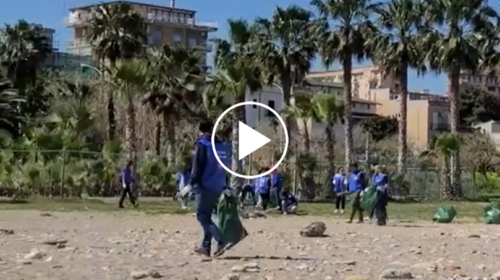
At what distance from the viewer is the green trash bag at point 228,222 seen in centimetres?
1458

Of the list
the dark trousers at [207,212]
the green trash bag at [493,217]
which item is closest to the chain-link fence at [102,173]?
the green trash bag at [493,217]

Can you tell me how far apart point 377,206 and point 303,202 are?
66.8 feet

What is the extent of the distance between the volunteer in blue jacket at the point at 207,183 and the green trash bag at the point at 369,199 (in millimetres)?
12581

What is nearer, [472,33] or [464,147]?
[472,33]

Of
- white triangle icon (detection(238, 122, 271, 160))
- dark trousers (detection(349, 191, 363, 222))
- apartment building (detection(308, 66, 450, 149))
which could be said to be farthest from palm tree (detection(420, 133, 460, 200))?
apartment building (detection(308, 66, 450, 149))

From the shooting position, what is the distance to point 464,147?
7625 cm

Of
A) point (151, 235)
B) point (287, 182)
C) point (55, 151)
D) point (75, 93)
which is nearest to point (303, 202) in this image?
point (287, 182)

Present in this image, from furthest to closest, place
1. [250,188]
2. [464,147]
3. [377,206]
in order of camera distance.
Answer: [464,147], [250,188], [377,206]

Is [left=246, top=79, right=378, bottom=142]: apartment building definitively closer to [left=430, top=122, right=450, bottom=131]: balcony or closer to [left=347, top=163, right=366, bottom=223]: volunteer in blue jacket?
[left=430, top=122, right=450, bottom=131]: balcony

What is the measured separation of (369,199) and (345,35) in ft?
106

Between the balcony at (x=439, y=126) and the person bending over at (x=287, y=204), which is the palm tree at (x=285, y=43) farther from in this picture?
the balcony at (x=439, y=126)

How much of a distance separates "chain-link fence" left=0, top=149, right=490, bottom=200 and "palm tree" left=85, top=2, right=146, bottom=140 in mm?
10975

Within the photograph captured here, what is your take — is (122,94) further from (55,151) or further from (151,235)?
(151,235)

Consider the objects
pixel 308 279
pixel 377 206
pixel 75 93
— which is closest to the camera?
pixel 308 279
